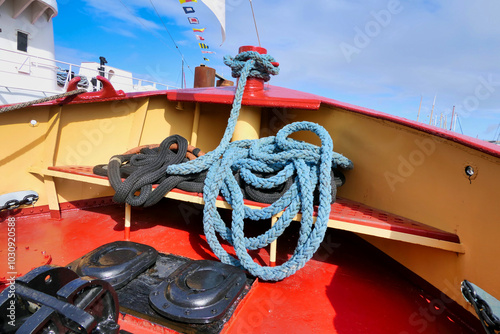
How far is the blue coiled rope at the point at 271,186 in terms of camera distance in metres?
1.54

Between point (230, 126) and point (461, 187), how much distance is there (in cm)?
147

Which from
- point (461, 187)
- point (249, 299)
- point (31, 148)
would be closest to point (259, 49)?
point (461, 187)

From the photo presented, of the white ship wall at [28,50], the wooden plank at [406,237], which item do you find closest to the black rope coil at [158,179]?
the wooden plank at [406,237]

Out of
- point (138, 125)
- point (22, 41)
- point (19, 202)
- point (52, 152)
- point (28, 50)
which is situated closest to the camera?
point (19, 202)

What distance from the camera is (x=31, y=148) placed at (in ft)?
7.60

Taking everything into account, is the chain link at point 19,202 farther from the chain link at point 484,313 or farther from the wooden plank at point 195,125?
the chain link at point 484,313

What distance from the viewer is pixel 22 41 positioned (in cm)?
711

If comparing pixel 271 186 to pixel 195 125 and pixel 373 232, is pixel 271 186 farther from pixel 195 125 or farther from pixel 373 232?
pixel 195 125

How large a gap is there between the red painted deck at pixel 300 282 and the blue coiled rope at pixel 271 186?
20 cm

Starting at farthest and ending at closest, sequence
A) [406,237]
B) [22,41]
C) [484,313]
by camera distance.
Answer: [22,41]
[406,237]
[484,313]

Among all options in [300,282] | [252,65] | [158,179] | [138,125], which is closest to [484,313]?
[300,282]

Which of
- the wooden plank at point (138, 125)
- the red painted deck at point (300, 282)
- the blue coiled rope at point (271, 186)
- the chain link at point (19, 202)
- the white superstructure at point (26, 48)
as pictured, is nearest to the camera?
the red painted deck at point (300, 282)

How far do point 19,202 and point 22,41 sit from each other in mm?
7227

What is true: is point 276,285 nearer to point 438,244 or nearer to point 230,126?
point 438,244
